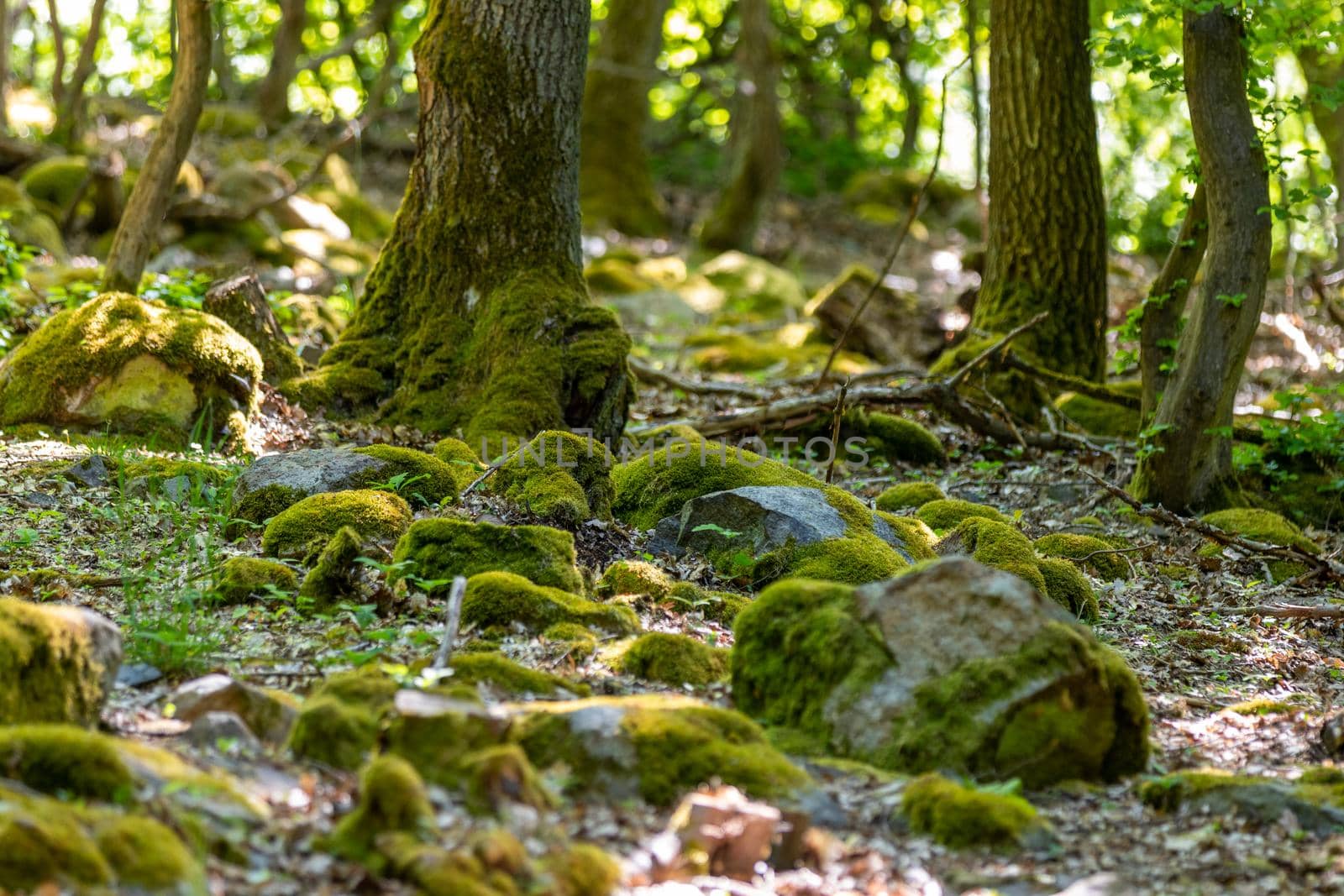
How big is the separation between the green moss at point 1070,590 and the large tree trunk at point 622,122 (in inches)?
514

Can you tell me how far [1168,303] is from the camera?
748cm

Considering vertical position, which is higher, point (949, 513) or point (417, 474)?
point (417, 474)

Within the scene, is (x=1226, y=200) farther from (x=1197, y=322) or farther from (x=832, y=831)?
(x=832, y=831)

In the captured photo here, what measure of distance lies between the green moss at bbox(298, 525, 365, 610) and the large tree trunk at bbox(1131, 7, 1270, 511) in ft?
15.3

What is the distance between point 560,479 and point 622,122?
44.7 ft

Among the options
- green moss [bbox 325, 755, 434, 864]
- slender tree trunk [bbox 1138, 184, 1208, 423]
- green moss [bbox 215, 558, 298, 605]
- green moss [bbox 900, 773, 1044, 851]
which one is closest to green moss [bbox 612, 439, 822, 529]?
green moss [bbox 215, 558, 298, 605]

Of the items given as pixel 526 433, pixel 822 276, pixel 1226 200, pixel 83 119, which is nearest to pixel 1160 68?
pixel 1226 200

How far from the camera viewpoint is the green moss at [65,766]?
2807mm

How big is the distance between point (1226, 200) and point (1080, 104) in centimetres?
277

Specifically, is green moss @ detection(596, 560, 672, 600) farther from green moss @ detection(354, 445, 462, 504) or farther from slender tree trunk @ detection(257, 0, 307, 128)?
slender tree trunk @ detection(257, 0, 307, 128)

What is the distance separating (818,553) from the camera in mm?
5363

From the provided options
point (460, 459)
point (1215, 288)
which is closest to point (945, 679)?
point (460, 459)

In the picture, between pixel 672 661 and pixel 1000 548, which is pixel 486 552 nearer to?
pixel 672 661

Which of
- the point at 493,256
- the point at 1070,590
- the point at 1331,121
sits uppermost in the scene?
the point at 1331,121
